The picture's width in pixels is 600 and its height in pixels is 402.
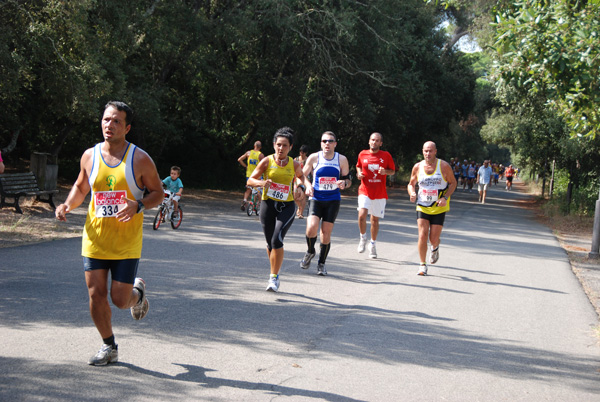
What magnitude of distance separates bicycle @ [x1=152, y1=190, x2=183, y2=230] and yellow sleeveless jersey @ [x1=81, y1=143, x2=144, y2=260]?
8693 mm

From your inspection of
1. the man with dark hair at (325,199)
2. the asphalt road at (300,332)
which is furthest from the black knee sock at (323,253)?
the asphalt road at (300,332)

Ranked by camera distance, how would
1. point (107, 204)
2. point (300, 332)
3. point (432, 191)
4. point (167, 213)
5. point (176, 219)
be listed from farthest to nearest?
1. point (176, 219)
2. point (167, 213)
3. point (432, 191)
4. point (300, 332)
5. point (107, 204)

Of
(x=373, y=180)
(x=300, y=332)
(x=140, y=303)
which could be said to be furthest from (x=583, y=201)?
(x=140, y=303)

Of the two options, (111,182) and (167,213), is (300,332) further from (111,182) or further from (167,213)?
(167,213)

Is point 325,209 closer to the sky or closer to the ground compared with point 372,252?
closer to the sky

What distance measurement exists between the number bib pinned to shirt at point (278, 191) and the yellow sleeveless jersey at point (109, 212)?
3.15 meters

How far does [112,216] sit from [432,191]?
19.7ft

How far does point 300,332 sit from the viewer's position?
6.18m

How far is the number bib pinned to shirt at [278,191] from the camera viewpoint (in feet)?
26.0

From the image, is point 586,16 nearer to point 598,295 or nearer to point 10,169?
point 598,295

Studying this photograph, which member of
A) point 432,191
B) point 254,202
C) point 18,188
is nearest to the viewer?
point 432,191

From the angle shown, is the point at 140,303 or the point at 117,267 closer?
the point at 117,267

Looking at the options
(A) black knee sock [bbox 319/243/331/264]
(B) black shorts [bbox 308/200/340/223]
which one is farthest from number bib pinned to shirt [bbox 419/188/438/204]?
(A) black knee sock [bbox 319/243/331/264]

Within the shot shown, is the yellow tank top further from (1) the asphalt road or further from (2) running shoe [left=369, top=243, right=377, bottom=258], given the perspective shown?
(2) running shoe [left=369, top=243, right=377, bottom=258]
